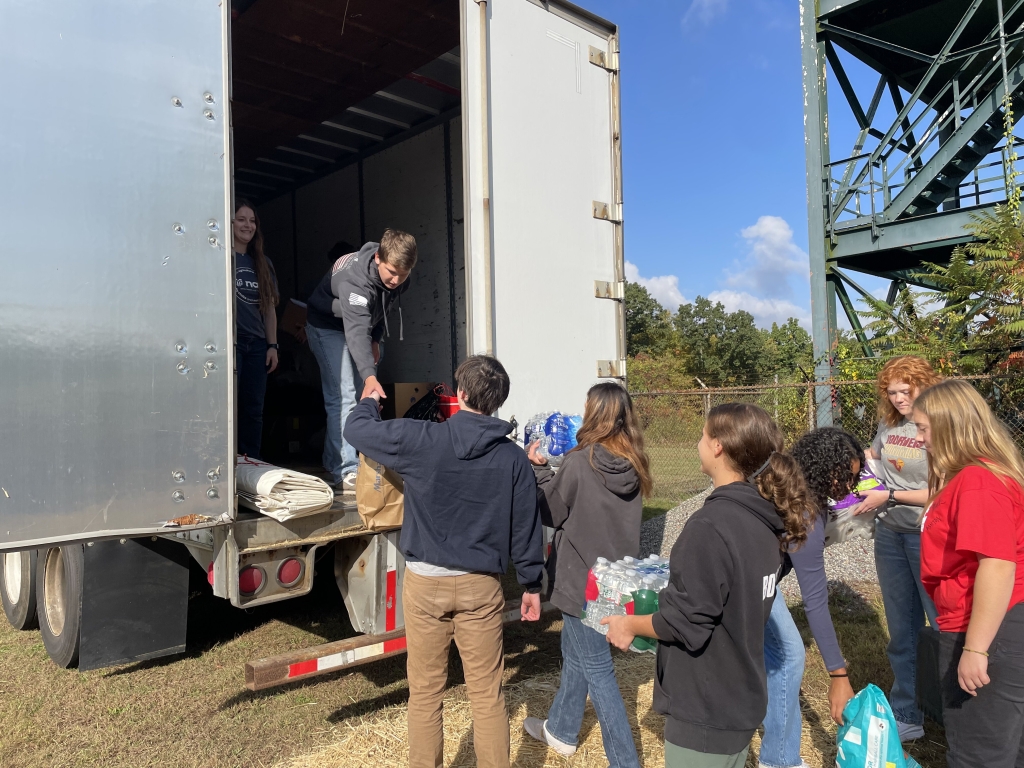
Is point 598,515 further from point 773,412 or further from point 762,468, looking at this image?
point 773,412

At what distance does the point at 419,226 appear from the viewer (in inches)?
226

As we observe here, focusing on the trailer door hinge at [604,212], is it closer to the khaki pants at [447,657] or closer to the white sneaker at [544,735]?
the khaki pants at [447,657]

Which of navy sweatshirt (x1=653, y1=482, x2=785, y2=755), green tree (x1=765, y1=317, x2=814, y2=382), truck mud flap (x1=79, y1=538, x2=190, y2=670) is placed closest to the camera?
navy sweatshirt (x1=653, y1=482, x2=785, y2=755)

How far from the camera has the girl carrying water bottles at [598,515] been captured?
8.93ft

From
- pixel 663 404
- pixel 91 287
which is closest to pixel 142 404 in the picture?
pixel 91 287

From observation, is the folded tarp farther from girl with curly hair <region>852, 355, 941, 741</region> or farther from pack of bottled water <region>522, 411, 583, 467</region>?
girl with curly hair <region>852, 355, 941, 741</region>

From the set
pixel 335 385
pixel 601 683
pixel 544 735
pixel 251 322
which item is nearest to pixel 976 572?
pixel 601 683

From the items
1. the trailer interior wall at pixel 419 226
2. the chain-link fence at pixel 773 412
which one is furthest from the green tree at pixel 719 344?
the trailer interior wall at pixel 419 226

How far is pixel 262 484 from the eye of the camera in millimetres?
2959

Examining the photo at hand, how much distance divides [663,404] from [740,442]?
11.1 m

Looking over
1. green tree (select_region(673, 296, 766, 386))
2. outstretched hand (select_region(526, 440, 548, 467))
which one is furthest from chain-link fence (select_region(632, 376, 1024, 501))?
green tree (select_region(673, 296, 766, 386))

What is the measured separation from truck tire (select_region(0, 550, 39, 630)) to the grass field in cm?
12

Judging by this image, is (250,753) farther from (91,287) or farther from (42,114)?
(42,114)

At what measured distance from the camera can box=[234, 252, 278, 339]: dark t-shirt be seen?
403cm
